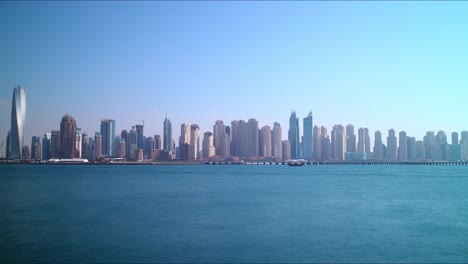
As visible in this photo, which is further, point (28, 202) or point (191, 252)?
point (28, 202)

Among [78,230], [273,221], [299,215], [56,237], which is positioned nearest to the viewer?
[56,237]

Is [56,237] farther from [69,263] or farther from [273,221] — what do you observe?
[273,221]

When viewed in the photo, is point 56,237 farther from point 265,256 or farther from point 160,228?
point 265,256

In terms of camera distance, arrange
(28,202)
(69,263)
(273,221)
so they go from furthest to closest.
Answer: (28,202) < (273,221) < (69,263)

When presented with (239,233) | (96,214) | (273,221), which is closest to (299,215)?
(273,221)

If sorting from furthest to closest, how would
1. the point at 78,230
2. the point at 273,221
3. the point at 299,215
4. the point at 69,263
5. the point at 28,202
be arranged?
the point at 28,202 → the point at 299,215 → the point at 273,221 → the point at 78,230 → the point at 69,263

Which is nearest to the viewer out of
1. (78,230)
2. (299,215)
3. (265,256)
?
(265,256)

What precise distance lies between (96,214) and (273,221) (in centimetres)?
1626

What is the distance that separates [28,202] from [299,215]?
101 feet

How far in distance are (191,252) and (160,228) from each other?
7574 mm

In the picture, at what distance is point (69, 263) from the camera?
20984 mm

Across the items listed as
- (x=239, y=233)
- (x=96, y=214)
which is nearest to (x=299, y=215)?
(x=239, y=233)

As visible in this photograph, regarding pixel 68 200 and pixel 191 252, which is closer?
pixel 191 252

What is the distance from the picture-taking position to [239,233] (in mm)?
28484
